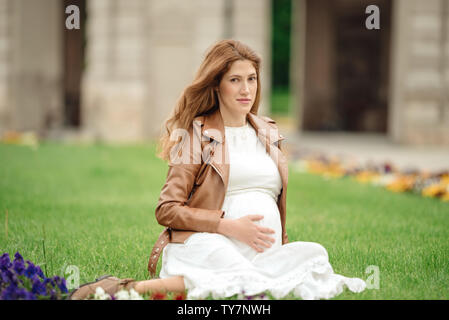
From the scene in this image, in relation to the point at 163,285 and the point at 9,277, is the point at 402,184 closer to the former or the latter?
the point at 163,285

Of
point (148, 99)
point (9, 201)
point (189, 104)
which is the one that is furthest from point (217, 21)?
point (189, 104)

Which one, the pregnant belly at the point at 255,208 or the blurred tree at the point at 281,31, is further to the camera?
the blurred tree at the point at 281,31

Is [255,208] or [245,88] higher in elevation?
[245,88]

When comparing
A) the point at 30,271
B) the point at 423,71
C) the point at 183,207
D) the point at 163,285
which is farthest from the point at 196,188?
the point at 423,71

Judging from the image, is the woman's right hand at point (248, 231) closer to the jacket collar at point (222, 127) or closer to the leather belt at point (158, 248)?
the leather belt at point (158, 248)

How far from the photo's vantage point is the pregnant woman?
336 cm

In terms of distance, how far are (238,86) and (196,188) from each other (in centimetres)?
67

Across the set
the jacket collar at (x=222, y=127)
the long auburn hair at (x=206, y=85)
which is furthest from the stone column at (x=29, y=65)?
the jacket collar at (x=222, y=127)

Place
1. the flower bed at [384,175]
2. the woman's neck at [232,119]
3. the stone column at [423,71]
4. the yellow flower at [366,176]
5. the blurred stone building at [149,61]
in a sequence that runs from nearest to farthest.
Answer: the woman's neck at [232,119] → the flower bed at [384,175] → the yellow flower at [366,176] → the stone column at [423,71] → the blurred stone building at [149,61]

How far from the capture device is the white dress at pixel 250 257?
3301 millimetres

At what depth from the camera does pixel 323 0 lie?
20156 mm

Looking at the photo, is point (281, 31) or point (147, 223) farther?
point (281, 31)

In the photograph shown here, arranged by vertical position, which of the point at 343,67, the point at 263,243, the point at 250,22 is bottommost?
the point at 263,243

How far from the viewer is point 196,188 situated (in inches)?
144
